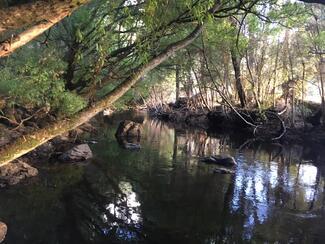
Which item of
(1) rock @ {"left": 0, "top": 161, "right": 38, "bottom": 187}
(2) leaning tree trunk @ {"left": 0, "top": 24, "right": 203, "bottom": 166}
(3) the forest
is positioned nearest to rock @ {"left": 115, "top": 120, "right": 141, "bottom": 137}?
(3) the forest

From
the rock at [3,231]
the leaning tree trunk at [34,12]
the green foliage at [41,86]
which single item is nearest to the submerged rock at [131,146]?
the green foliage at [41,86]

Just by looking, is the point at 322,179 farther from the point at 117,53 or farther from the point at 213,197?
the point at 117,53

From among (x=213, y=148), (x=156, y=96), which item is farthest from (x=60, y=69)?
(x=156, y=96)

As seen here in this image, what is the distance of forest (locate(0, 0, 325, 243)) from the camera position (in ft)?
20.2

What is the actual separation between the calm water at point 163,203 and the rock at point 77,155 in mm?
568

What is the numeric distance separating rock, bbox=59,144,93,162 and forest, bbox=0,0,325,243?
1.86ft

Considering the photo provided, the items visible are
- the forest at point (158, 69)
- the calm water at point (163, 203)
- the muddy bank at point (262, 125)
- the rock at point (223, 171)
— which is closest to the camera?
the forest at point (158, 69)

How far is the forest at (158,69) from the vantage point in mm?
6148

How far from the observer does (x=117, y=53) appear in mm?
14000

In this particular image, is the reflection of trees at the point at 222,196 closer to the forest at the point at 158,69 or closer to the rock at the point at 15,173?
the forest at the point at 158,69

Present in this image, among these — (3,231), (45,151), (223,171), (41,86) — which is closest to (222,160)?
(223,171)

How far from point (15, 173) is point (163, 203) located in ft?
18.1

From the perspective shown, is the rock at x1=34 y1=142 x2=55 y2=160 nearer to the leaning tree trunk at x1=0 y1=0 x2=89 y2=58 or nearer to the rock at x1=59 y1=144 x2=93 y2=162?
the rock at x1=59 y1=144 x2=93 y2=162

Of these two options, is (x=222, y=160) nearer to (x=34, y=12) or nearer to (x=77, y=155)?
(x=77, y=155)
